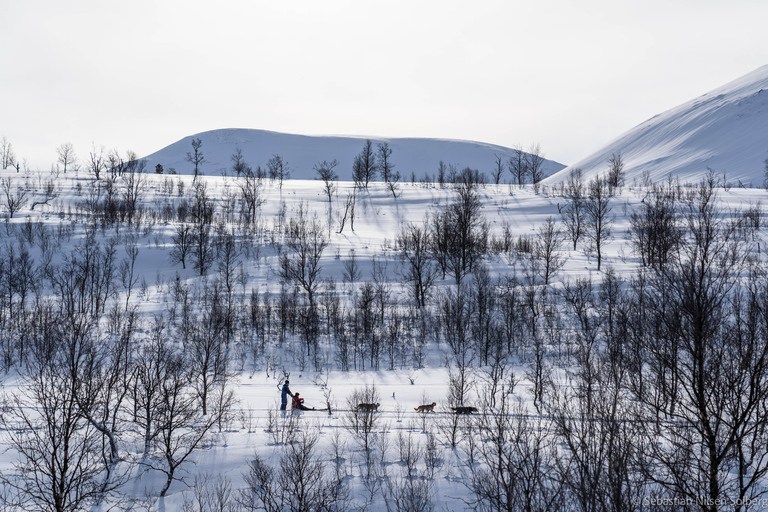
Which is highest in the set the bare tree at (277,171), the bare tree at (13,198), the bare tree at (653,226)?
the bare tree at (277,171)

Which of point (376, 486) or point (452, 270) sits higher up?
point (452, 270)

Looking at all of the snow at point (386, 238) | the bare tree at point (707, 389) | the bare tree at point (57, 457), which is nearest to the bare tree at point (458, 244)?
the snow at point (386, 238)

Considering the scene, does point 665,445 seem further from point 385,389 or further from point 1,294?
point 1,294

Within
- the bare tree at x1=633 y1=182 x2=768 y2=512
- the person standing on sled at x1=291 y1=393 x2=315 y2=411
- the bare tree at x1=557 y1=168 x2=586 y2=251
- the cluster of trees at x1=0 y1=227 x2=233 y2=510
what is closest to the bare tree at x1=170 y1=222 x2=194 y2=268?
the cluster of trees at x1=0 y1=227 x2=233 y2=510

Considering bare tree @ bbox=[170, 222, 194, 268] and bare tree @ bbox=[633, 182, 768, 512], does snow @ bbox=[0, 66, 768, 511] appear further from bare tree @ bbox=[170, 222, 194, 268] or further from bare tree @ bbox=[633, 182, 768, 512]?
bare tree @ bbox=[633, 182, 768, 512]

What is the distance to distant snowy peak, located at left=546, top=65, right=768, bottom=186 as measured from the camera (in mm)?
88688

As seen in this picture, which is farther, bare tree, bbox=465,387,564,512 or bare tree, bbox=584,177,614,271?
bare tree, bbox=584,177,614,271

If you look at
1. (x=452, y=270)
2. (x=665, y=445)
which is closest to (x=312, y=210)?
(x=452, y=270)

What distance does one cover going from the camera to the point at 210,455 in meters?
16.5

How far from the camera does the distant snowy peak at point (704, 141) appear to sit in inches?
3492

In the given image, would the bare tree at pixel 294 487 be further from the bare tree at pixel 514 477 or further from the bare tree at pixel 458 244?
the bare tree at pixel 458 244

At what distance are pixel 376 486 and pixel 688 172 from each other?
95176 millimetres

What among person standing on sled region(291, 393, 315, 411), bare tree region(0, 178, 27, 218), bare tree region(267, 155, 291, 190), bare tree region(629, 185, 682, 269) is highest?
bare tree region(267, 155, 291, 190)

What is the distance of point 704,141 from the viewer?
100625 mm
